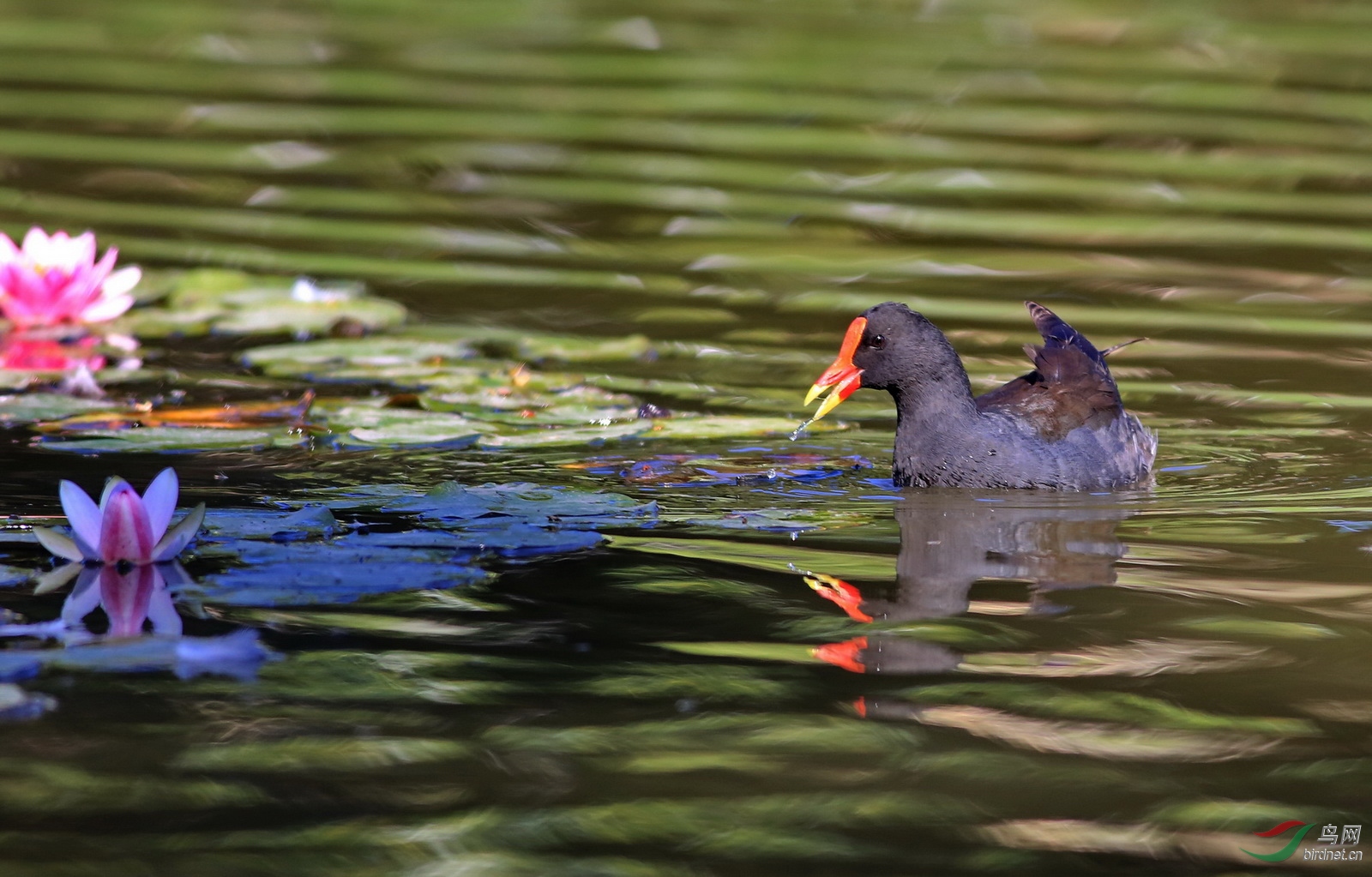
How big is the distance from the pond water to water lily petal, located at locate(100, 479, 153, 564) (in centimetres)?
12

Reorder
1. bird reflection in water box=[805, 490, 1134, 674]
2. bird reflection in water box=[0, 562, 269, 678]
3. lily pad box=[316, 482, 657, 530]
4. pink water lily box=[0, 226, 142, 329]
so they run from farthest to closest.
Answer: pink water lily box=[0, 226, 142, 329] → lily pad box=[316, 482, 657, 530] → bird reflection in water box=[805, 490, 1134, 674] → bird reflection in water box=[0, 562, 269, 678]

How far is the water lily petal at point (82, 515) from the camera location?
404cm

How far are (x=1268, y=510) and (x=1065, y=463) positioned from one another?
62 cm

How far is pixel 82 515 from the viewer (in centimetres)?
411

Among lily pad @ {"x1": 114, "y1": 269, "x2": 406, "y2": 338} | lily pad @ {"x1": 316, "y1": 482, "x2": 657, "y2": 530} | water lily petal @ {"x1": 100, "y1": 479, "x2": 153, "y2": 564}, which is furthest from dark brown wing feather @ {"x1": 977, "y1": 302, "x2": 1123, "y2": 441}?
water lily petal @ {"x1": 100, "y1": 479, "x2": 153, "y2": 564}

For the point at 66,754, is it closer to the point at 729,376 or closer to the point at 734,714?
the point at 734,714

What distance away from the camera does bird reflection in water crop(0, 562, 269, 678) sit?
3.59 metres

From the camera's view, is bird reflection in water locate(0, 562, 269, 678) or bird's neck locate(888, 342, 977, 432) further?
bird's neck locate(888, 342, 977, 432)

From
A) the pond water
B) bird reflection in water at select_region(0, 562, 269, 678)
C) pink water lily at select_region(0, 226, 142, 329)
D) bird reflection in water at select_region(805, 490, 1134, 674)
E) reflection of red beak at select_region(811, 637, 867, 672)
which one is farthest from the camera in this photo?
pink water lily at select_region(0, 226, 142, 329)

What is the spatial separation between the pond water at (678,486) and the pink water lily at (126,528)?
4.2 inches

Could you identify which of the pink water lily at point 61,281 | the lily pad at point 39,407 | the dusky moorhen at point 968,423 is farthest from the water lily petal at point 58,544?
the pink water lily at point 61,281

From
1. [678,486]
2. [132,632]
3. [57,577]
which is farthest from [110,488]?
[678,486]

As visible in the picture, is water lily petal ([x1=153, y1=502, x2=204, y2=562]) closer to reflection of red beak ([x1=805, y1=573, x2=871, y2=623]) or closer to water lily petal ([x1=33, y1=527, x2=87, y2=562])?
water lily petal ([x1=33, y1=527, x2=87, y2=562])

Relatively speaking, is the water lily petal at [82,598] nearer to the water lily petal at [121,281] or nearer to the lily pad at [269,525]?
the lily pad at [269,525]
